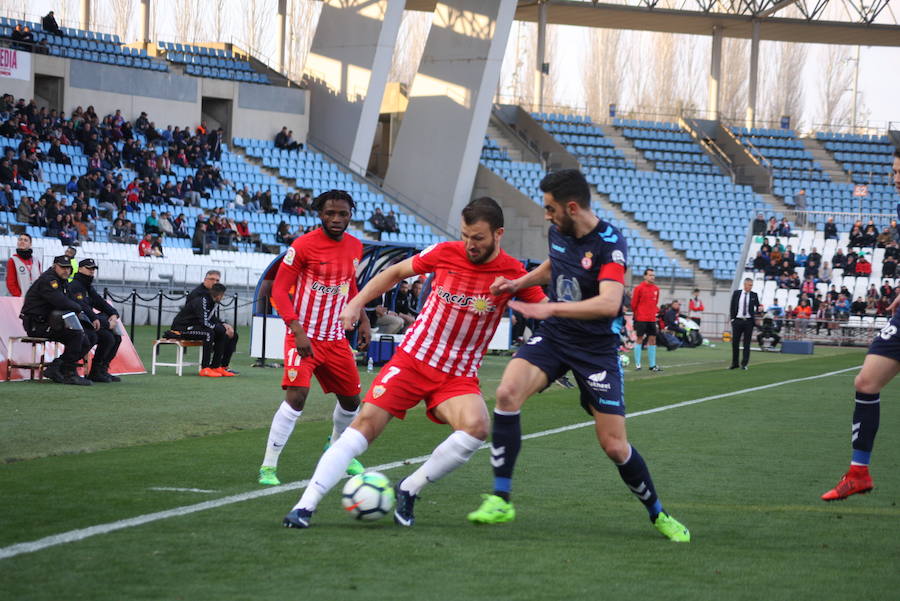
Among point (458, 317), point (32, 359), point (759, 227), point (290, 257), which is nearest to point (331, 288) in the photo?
point (290, 257)

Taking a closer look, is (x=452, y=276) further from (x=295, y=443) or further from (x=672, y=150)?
(x=672, y=150)

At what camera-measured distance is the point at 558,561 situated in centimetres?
553

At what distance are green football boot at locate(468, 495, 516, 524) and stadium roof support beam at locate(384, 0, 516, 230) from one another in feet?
117

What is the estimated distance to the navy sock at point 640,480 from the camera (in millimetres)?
6152

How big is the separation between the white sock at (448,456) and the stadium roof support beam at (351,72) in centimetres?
3582

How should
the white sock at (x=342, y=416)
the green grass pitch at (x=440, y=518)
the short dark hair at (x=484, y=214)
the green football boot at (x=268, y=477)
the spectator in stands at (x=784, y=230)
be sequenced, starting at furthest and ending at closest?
the spectator in stands at (x=784, y=230)
the white sock at (x=342, y=416)
the green football boot at (x=268, y=477)
the short dark hair at (x=484, y=214)
the green grass pitch at (x=440, y=518)

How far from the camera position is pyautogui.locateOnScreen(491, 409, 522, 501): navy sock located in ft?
20.4

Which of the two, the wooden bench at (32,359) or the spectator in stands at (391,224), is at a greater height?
the spectator in stands at (391,224)

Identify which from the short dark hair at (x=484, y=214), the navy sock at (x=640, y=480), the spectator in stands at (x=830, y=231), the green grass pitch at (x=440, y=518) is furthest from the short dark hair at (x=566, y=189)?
the spectator in stands at (x=830, y=231)

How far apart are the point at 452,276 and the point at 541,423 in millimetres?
5974

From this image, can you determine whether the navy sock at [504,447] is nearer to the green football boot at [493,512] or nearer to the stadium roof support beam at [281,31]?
the green football boot at [493,512]

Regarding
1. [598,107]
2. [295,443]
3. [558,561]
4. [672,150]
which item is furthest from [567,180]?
[598,107]

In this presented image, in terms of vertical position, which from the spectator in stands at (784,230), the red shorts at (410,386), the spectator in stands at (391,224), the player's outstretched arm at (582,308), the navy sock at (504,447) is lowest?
the navy sock at (504,447)

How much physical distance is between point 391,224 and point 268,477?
31067mm
